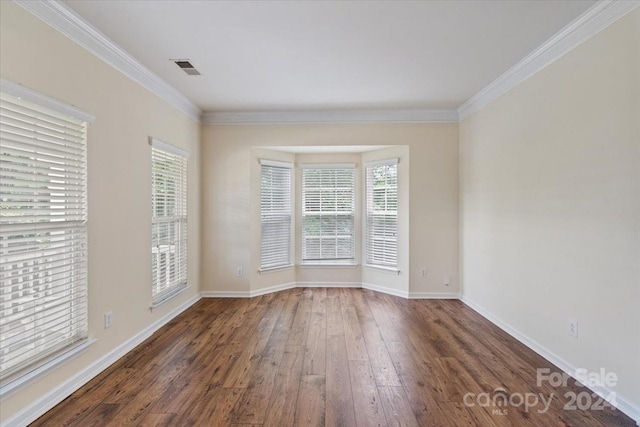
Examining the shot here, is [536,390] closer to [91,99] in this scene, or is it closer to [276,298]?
[276,298]

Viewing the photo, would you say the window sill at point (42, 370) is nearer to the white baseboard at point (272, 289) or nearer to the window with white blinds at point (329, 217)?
the white baseboard at point (272, 289)

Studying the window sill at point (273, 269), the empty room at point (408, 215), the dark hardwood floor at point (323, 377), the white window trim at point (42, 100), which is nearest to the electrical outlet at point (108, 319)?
the empty room at point (408, 215)

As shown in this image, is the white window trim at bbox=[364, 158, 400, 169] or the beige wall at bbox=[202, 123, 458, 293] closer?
the beige wall at bbox=[202, 123, 458, 293]

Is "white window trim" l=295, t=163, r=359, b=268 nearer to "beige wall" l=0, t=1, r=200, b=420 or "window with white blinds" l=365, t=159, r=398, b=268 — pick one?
"window with white blinds" l=365, t=159, r=398, b=268

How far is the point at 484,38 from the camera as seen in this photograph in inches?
102

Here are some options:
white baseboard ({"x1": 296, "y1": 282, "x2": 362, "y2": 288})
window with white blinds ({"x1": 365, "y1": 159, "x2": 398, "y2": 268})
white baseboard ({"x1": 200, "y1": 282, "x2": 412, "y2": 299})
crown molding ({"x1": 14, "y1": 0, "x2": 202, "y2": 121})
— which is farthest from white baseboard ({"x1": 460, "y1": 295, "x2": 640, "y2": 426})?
crown molding ({"x1": 14, "y1": 0, "x2": 202, "y2": 121})

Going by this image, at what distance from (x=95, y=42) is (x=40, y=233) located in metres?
1.55

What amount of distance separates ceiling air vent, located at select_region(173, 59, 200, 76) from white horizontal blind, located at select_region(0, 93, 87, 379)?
1101mm

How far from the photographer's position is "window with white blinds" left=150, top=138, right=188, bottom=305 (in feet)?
11.2

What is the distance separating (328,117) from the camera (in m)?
4.54

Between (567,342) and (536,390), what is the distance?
0.54m

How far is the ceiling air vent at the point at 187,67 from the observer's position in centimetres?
299

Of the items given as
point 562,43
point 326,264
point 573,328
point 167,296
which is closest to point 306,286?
point 326,264

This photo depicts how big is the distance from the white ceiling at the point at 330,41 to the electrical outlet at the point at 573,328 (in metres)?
2.31
